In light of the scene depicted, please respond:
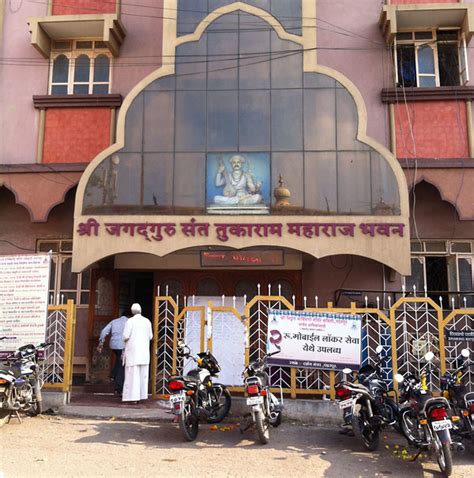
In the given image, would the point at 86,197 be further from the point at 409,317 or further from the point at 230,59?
the point at 409,317

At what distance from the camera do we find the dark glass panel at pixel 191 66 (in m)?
10.4

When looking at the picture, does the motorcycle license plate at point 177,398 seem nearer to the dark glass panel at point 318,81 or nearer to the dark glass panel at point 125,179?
the dark glass panel at point 125,179

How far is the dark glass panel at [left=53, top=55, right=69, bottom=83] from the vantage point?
1220cm

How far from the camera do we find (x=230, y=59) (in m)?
10.5

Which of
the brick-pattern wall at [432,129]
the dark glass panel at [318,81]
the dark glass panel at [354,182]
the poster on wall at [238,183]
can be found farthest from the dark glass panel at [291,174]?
the brick-pattern wall at [432,129]

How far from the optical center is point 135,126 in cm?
1028

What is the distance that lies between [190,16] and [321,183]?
4426 mm

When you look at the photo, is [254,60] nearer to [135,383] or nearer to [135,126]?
[135,126]

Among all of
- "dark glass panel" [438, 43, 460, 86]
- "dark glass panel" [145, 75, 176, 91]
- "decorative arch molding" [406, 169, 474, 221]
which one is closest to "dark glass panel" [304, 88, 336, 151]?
"decorative arch molding" [406, 169, 474, 221]

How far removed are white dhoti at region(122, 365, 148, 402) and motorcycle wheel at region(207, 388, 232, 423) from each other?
1.65 m

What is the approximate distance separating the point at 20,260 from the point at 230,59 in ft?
18.2

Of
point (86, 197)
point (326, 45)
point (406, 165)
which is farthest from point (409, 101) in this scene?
point (86, 197)

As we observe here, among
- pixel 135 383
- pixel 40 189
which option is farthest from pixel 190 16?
pixel 135 383

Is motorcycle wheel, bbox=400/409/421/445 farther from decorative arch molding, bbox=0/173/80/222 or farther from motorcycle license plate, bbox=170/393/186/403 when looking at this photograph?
decorative arch molding, bbox=0/173/80/222
